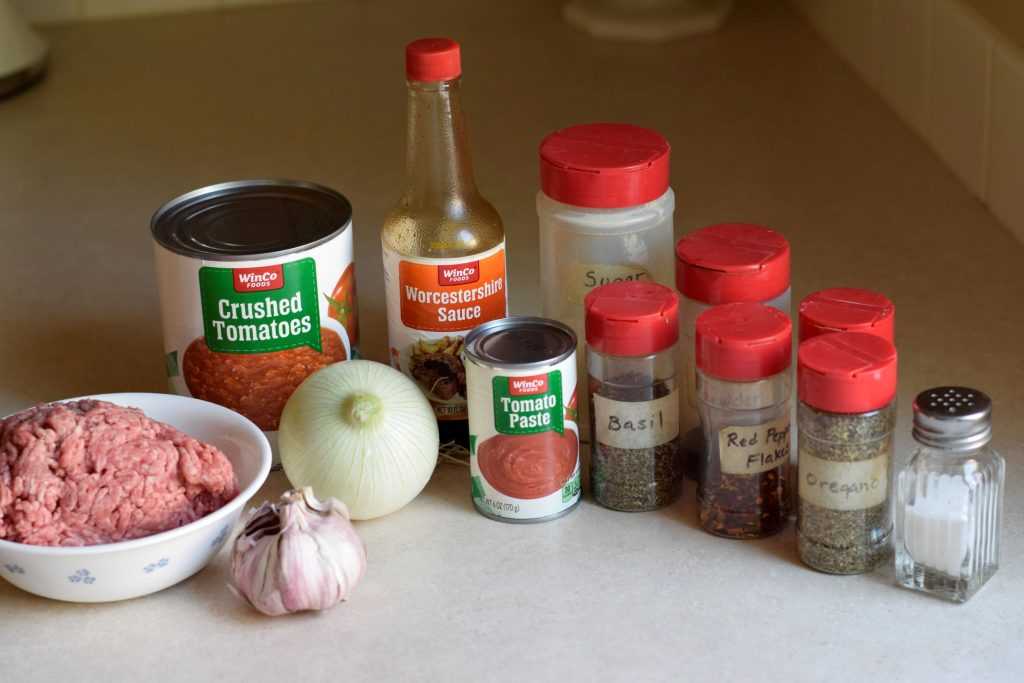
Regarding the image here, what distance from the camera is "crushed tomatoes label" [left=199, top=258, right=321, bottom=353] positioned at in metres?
1.12

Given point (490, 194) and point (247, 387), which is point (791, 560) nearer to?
point (247, 387)

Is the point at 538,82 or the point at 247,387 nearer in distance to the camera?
the point at 247,387

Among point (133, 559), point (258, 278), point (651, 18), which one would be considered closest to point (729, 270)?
point (258, 278)

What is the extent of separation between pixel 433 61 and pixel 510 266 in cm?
43

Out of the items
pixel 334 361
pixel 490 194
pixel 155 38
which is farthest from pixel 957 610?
pixel 155 38

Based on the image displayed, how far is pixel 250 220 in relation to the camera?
1.21 meters

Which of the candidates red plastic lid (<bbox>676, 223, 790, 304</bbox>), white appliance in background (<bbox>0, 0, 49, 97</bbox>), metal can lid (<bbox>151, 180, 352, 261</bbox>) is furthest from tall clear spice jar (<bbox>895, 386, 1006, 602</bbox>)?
white appliance in background (<bbox>0, 0, 49, 97</bbox>)

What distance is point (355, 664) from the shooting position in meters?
0.95

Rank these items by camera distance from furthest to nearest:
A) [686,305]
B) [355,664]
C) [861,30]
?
[861,30] → [686,305] → [355,664]

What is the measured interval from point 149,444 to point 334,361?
0.67 feet

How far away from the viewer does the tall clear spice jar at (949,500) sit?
37.0 inches

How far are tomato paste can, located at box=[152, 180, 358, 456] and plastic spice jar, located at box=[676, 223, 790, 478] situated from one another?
0.27 m

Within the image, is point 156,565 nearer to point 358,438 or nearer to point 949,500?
point 358,438

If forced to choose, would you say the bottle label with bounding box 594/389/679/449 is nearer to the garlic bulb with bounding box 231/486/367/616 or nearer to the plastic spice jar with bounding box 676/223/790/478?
the plastic spice jar with bounding box 676/223/790/478
